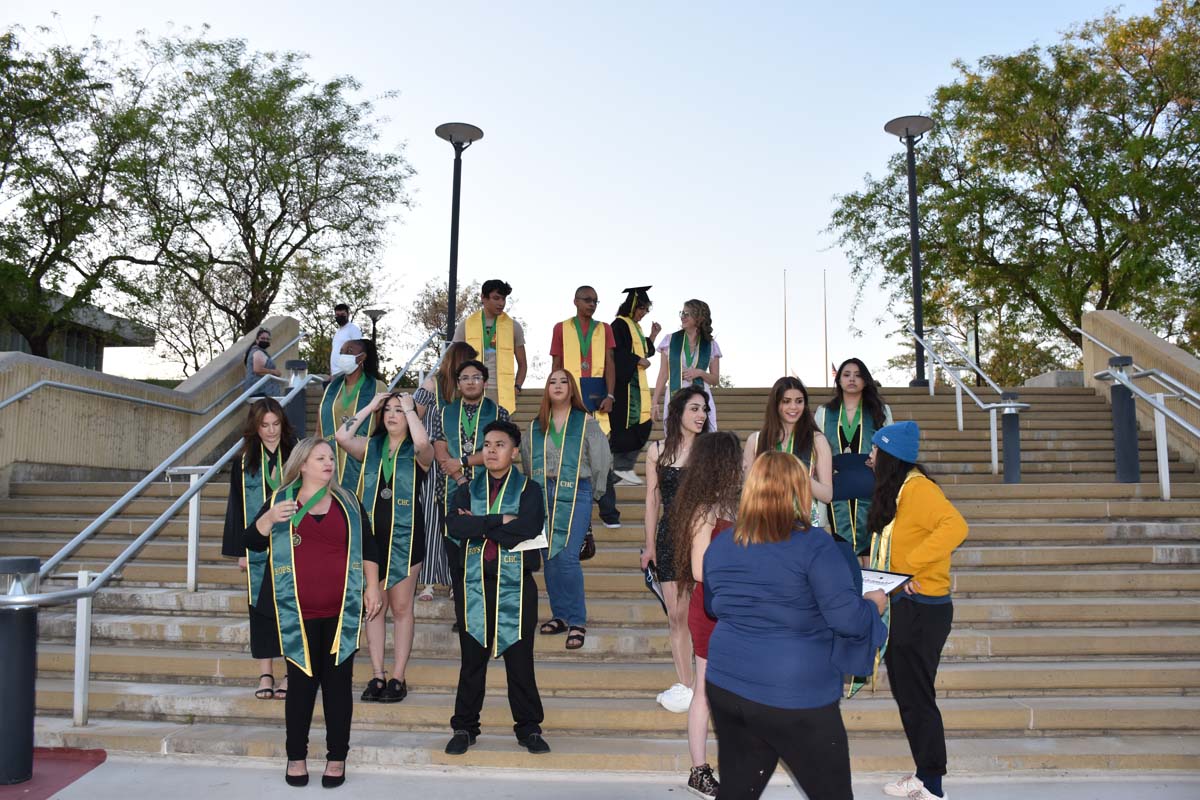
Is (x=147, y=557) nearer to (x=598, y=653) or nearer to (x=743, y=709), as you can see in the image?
(x=598, y=653)

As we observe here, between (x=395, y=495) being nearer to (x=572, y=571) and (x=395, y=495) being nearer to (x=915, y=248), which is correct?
(x=572, y=571)

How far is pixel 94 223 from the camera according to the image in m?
19.4

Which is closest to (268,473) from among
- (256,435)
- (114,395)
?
(256,435)

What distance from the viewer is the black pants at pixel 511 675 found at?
15.9ft

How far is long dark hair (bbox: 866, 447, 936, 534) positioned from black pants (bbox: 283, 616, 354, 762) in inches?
105

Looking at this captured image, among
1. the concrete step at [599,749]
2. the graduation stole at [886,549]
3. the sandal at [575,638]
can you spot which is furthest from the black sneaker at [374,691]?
the graduation stole at [886,549]

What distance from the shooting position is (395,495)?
5602 mm

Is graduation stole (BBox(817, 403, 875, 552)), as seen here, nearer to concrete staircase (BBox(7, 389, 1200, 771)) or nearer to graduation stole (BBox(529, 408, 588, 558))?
concrete staircase (BBox(7, 389, 1200, 771))

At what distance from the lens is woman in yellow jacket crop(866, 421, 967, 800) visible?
13.5ft

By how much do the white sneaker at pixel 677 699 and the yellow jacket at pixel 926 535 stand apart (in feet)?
5.27

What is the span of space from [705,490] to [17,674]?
349 centimetres

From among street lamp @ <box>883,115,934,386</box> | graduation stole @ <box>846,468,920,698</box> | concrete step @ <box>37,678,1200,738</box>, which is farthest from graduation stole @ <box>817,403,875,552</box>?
street lamp @ <box>883,115,934,386</box>

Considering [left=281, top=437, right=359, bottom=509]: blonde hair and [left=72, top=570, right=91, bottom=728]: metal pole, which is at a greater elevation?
[left=281, top=437, right=359, bottom=509]: blonde hair

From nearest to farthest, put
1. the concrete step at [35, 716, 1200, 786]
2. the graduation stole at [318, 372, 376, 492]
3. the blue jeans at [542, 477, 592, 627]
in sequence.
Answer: the concrete step at [35, 716, 1200, 786]
the blue jeans at [542, 477, 592, 627]
the graduation stole at [318, 372, 376, 492]
